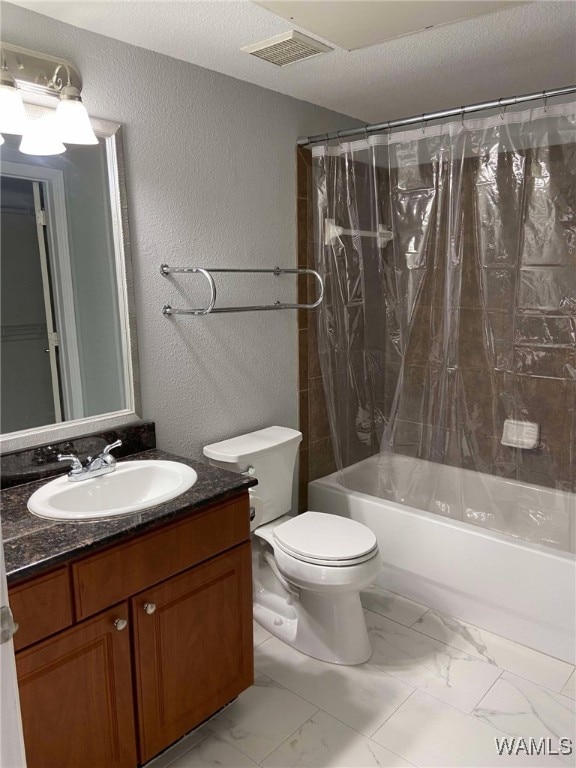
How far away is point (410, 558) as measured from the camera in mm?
2568

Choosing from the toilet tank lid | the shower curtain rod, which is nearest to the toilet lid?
the toilet tank lid

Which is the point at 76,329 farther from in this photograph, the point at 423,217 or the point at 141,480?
the point at 423,217

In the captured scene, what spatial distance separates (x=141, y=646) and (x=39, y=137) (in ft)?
4.94

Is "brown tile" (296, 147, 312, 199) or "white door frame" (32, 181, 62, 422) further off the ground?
"brown tile" (296, 147, 312, 199)

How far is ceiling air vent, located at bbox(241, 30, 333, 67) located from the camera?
1895mm

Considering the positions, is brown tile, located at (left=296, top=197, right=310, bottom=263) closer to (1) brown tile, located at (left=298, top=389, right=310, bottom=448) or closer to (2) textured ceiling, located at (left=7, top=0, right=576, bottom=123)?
(2) textured ceiling, located at (left=7, top=0, right=576, bottom=123)

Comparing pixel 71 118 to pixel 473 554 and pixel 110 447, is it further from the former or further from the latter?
pixel 473 554

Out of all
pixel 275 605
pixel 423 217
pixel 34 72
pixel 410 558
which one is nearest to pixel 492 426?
pixel 410 558

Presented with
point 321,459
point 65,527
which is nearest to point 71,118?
point 65,527

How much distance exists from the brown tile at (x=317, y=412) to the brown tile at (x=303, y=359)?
0.05 meters

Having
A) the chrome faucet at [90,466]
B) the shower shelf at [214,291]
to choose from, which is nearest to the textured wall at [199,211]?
the shower shelf at [214,291]

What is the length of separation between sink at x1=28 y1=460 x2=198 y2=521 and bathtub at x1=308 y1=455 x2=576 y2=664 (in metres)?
1.13

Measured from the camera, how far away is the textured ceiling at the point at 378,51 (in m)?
1.73

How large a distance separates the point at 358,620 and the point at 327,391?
1.08 metres
